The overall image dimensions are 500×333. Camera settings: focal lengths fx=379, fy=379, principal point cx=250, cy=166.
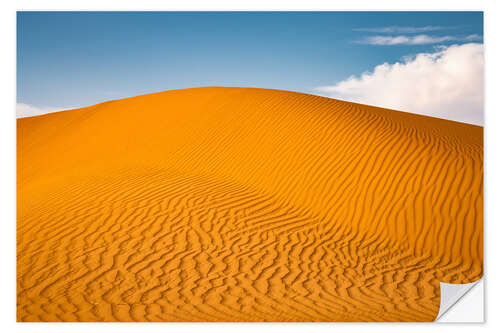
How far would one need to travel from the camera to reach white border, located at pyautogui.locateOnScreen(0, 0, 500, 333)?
15.8ft

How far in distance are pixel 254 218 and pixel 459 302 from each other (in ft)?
11.7

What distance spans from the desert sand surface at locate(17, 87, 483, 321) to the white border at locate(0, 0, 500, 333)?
0.17m

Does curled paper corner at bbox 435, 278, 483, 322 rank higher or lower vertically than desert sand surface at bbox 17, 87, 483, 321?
lower

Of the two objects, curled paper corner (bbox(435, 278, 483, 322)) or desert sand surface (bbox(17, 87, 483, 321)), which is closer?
desert sand surface (bbox(17, 87, 483, 321))

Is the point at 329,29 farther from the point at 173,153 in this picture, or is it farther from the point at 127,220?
the point at 173,153

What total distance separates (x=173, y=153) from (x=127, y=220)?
394 centimetres

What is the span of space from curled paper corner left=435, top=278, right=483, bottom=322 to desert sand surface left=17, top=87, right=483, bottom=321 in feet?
0.45

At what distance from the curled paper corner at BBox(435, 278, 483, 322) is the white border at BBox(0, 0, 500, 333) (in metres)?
0.10
